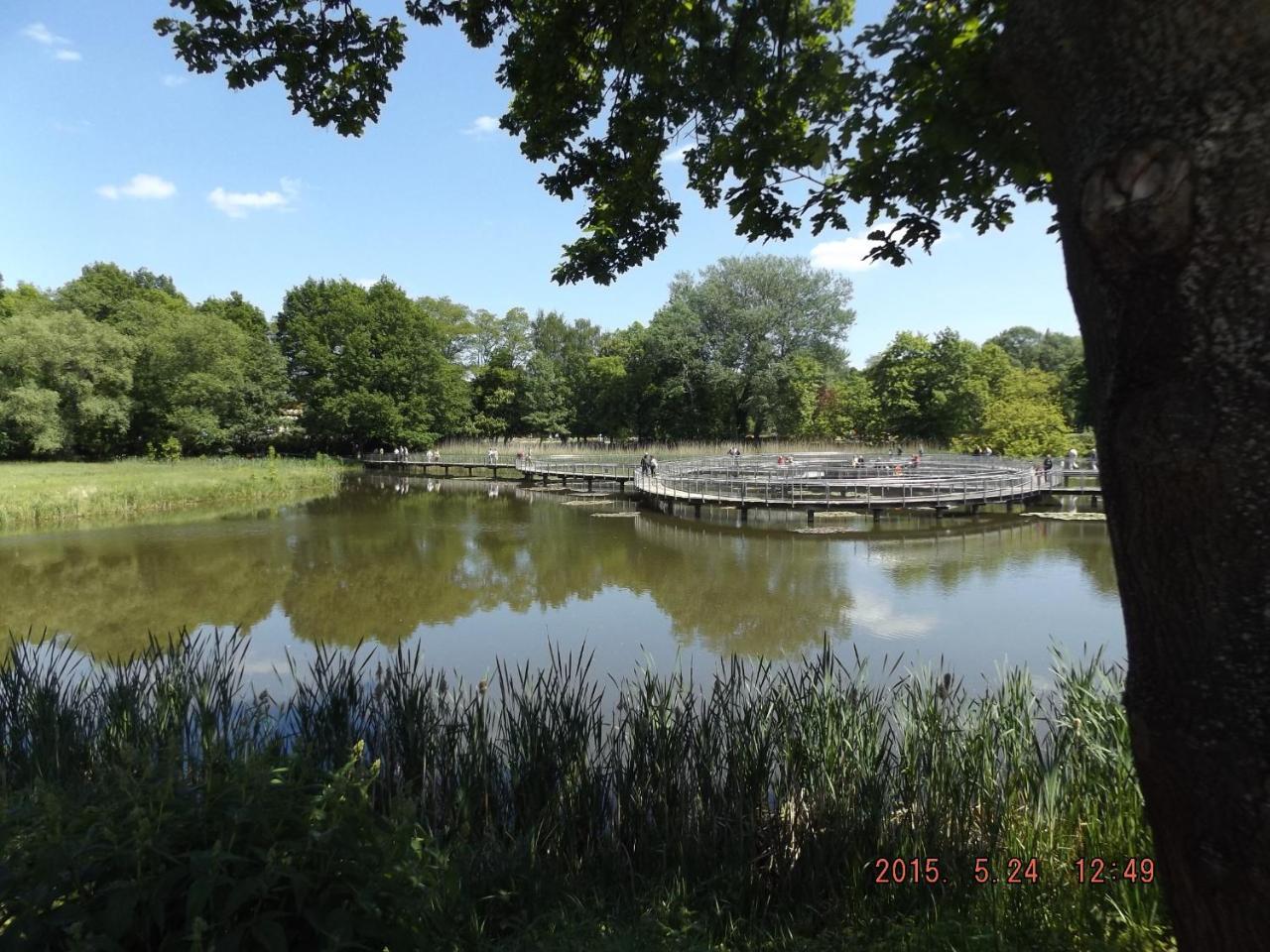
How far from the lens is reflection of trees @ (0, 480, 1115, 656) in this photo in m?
10.3

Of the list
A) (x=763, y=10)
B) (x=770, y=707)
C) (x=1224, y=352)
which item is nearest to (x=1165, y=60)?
(x=1224, y=352)

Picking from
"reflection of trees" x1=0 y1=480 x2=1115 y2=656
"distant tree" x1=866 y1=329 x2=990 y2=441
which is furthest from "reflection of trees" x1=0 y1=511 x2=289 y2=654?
"distant tree" x1=866 y1=329 x2=990 y2=441

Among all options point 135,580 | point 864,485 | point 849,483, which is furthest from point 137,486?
point 864,485

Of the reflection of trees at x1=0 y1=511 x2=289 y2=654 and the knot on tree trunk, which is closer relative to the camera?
the knot on tree trunk

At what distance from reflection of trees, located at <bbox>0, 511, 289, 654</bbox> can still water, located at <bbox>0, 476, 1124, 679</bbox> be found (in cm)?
6

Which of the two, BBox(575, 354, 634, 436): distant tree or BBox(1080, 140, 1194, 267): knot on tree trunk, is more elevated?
BBox(575, 354, 634, 436): distant tree

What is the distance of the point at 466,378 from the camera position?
4931 centimetres

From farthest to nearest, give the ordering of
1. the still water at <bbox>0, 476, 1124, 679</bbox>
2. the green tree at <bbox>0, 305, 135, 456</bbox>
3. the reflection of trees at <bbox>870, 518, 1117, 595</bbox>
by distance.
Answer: the green tree at <bbox>0, 305, 135, 456</bbox> → the reflection of trees at <bbox>870, 518, 1117, 595</bbox> → the still water at <bbox>0, 476, 1124, 679</bbox>

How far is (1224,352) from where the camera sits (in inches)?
42.9

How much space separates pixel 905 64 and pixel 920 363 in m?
39.0

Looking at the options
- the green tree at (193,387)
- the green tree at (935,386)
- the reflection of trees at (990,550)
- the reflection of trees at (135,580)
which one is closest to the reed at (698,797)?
the reflection of trees at (135,580)

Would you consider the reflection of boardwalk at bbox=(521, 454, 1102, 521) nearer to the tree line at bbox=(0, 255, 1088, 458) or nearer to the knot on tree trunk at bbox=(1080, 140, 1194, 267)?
the tree line at bbox=(0, 255, 1088, 458)

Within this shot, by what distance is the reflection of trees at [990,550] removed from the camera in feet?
43.4

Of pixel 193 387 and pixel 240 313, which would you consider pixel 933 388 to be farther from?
pixel 240 313
